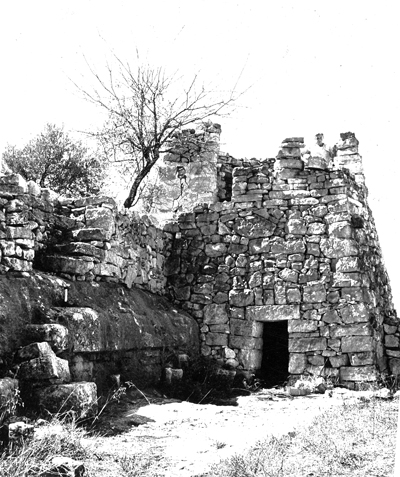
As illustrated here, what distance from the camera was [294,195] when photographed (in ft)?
39.3

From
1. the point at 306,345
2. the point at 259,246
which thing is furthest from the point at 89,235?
the point at 306,345

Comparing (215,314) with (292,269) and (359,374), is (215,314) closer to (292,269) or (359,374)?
(292,269)

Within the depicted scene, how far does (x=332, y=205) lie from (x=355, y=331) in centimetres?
228

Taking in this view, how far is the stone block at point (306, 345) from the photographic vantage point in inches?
441

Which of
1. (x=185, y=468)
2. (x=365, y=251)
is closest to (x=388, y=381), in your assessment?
(x=365, y=251)

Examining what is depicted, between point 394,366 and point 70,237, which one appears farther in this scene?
point 394,366

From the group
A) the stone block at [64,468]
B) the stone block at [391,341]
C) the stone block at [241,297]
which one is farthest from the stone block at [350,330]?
the stone block at [64,468]

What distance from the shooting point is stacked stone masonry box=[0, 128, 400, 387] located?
35.9 ft

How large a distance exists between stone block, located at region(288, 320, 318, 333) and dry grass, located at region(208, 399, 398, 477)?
404 cm

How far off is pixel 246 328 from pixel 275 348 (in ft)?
3.47

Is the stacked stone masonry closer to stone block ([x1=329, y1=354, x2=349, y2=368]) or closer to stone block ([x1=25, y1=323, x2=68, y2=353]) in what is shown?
stone block ([x1=329, y1=354, x2=349, y2=368])

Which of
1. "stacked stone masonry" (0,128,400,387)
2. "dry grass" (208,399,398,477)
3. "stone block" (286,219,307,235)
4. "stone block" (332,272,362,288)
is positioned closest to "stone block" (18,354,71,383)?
"dry grass" (208,399,398,477)

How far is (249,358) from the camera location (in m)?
11.6

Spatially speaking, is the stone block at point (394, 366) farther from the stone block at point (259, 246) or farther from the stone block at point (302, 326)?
the stone block at point (259, 246)
